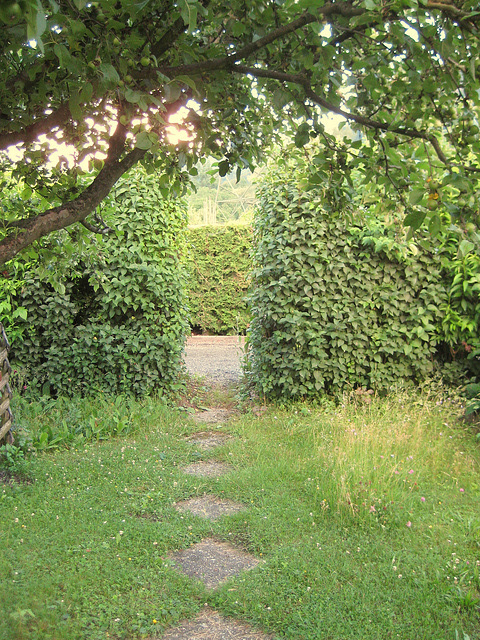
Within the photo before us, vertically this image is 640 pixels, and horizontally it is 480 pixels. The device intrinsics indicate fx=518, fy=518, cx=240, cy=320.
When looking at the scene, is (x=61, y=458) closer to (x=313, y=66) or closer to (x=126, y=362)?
(x=126, y=362)

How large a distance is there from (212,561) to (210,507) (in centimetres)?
77

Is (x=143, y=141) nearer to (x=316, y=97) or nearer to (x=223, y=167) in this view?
(x=223, y=167)

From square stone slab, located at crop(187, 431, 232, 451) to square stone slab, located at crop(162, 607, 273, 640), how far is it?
2.63 m

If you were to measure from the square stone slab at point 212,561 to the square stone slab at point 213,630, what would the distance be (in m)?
0.29

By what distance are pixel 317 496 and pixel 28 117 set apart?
315 cm

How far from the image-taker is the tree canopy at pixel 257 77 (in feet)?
5.75

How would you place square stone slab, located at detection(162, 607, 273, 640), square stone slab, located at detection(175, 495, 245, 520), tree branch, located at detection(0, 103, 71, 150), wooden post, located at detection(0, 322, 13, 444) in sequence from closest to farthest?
1. tree branch, located at detection(0, 103, 71, 150)
2. square stone slab, located at detection(162, 607, 273, 640)
3. square stone slab, located at detection(175, 495, 245, 520)
4. wooden post, located at detection(0, 322, 13, 444)

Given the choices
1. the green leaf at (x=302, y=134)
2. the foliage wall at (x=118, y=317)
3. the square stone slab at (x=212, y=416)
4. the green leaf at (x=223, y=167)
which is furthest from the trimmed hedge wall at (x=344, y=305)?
the green leaf at (x=302, y=134)

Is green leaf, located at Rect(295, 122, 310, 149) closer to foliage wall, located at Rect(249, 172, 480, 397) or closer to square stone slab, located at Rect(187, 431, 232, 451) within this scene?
square stone slab, located at Rect(187, 431, 232, 451)

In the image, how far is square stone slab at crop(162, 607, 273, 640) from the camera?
8.64 ft

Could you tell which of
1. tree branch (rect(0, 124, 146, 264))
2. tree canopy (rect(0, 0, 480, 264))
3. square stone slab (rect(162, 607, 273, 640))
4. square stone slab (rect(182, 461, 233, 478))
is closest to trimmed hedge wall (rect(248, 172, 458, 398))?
square stone slab (rect(182, 461, 233, 478))

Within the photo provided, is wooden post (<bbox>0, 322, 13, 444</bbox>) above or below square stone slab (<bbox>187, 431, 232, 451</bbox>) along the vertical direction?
above

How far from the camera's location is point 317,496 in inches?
154

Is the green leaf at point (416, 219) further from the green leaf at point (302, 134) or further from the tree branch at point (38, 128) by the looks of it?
the tree branch at point (38, 128)
